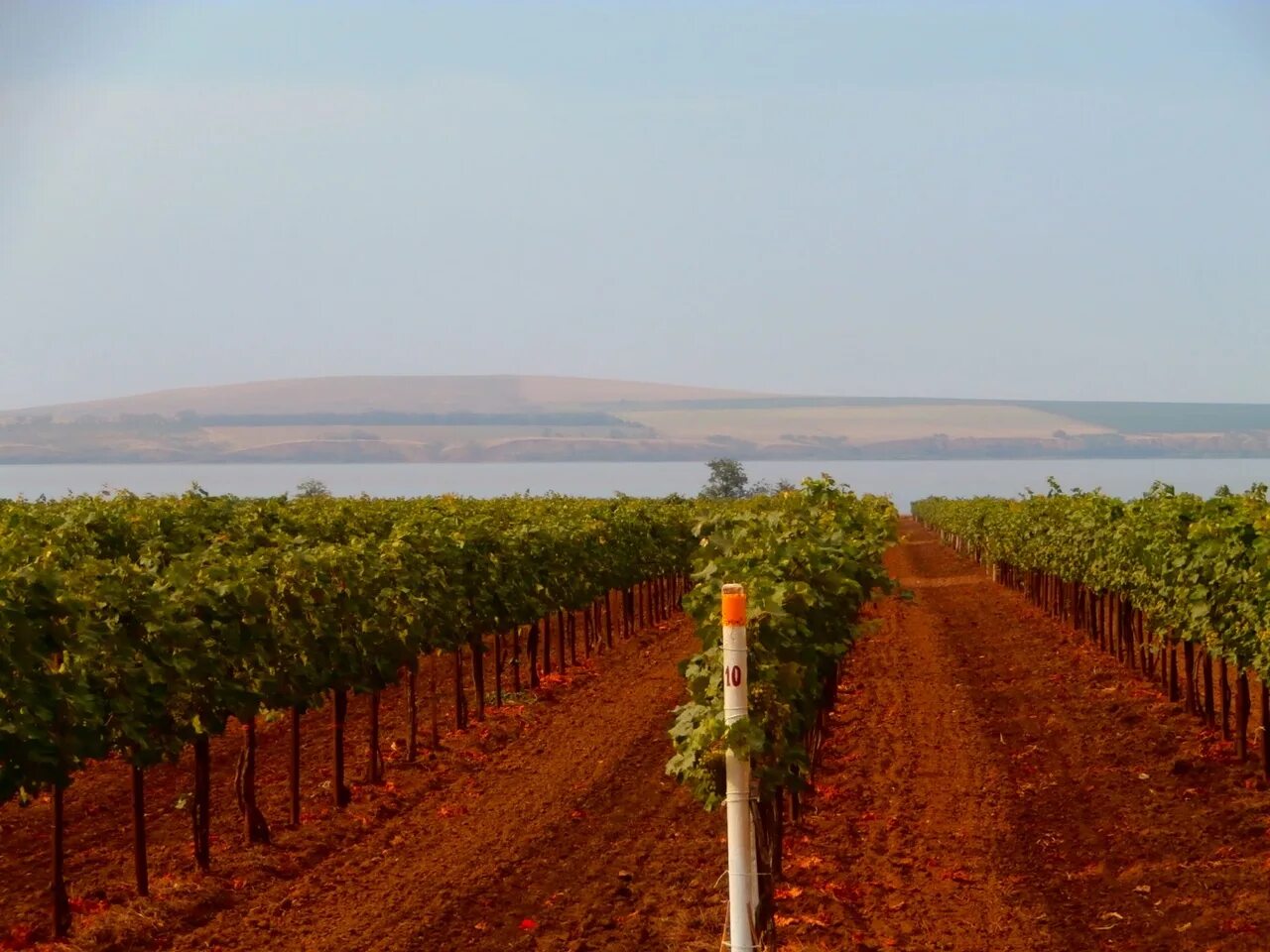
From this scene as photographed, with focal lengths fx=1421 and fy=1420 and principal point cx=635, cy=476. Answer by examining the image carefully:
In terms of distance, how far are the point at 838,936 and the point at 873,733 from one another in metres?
8.24

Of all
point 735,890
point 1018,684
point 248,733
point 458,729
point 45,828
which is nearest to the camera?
point 735,890

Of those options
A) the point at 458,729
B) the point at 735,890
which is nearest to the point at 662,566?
the point at 458,729

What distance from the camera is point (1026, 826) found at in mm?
12586

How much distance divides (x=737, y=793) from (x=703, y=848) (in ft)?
16.5

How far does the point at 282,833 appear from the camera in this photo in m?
13.2

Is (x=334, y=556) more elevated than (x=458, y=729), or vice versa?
(x=334, y=556)

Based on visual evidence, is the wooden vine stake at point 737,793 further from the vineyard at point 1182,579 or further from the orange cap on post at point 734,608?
the vineyard at point 1182,579

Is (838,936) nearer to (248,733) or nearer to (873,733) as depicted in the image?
(248,733)

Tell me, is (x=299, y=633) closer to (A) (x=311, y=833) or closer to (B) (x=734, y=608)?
(A) (x=311, y=833)

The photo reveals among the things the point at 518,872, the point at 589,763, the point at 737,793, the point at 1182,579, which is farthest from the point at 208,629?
the point at 1182,579

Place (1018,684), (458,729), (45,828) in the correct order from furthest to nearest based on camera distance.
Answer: (1018,684) → (458,729) → (45,828)

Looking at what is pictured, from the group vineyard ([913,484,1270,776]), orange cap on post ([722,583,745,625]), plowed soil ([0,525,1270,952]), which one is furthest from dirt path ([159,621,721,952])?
vineyard ([913,484,1270,776])

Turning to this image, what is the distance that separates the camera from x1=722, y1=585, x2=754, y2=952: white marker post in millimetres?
6543

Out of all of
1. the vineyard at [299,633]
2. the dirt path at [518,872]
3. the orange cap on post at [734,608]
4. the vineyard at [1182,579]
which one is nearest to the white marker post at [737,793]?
the orange cap on post at [734,608]
